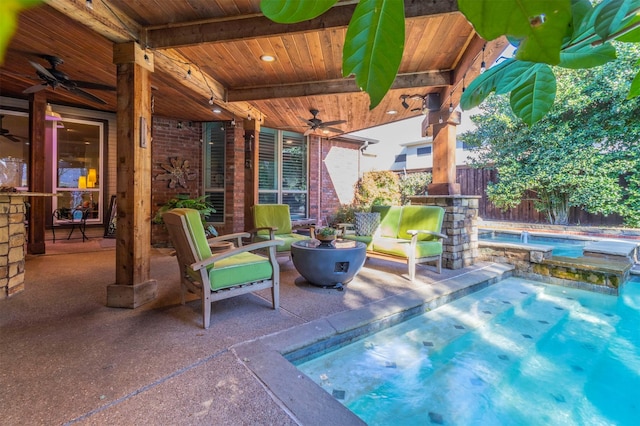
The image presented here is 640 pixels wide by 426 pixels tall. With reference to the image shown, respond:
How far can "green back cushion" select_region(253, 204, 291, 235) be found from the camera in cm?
515

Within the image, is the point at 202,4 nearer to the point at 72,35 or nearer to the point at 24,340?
the point at 72,35

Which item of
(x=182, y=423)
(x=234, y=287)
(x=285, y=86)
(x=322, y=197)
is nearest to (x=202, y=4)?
(x=285, y=86)

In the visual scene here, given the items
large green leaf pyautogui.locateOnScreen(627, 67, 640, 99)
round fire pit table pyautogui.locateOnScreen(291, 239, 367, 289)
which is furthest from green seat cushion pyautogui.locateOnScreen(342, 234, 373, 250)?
large green leaf pyautogui.locateOnScreen(627, 67, 640, 99)

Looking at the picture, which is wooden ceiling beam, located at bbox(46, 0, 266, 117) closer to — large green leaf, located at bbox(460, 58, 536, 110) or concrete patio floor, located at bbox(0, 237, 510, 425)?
concrete patio floor, located at bbox(0, 237, 510, 425)

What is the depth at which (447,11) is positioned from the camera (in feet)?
8.34

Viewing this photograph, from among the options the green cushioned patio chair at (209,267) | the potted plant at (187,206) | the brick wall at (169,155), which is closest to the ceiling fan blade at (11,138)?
the brick wall at (169,155)

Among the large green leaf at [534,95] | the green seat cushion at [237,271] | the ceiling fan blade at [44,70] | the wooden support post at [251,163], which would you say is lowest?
the green seat cushion at [237,271]

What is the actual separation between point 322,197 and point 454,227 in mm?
4359

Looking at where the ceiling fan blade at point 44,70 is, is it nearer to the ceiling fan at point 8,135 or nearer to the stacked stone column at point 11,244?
the stacked stone column at point 11,244

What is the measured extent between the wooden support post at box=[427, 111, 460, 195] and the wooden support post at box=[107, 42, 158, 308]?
3.88 m

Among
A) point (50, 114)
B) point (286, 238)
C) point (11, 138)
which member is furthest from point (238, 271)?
point (11, 138)

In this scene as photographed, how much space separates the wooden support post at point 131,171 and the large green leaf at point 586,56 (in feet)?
10.6

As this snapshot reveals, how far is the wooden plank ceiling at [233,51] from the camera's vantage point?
9.04 ft

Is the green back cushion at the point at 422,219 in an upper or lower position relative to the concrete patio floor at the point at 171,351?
upper
